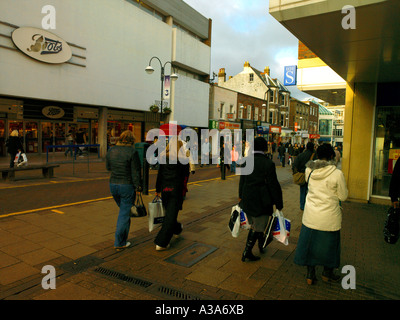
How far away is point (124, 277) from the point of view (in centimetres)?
376

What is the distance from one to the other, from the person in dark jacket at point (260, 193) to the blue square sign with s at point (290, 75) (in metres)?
7.46

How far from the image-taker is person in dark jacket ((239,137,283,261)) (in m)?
4.11

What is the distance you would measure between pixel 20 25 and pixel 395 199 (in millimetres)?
17064

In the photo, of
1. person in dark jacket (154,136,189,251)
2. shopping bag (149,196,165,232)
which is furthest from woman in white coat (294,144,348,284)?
shopping bag (149,196,165,232)

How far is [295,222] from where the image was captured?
6.59 meters

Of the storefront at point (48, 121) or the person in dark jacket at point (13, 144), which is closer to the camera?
the person in dark jacket at point (13, 144)

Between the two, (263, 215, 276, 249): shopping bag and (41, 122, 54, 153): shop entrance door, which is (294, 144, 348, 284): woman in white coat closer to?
(263, 215, 276, 249): shopping bag

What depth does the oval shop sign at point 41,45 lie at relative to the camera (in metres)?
14.4

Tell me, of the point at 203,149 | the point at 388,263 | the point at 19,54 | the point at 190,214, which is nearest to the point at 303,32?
the point at 388,263

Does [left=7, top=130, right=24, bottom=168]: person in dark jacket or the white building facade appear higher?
the white building facade

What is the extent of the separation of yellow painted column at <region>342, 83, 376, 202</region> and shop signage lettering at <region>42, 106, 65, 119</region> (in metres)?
17.7

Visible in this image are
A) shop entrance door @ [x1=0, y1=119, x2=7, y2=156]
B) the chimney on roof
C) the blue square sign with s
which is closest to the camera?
the blue square sign with s

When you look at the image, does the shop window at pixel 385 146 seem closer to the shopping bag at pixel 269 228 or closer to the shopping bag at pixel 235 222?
the shopping bag at pixel 269 228

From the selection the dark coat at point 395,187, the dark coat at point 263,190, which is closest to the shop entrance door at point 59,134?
the dark coat at point 263,190
